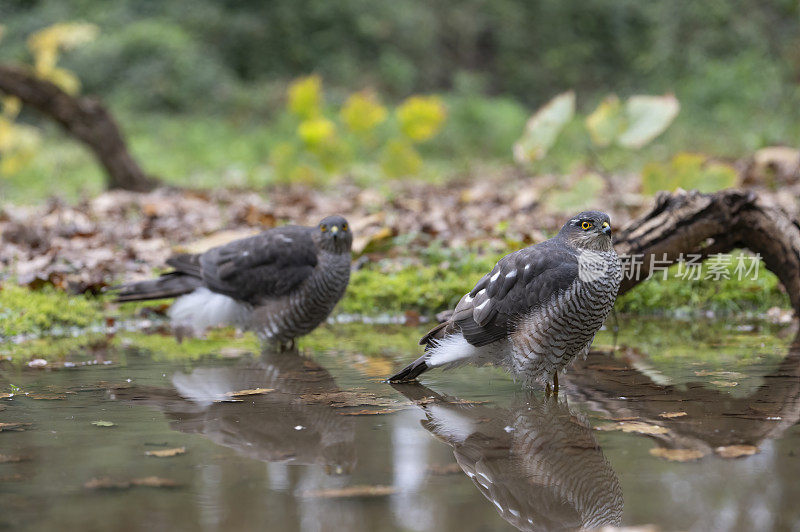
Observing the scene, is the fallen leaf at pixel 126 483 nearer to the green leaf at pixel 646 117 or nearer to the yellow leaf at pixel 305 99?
the green leaf at pixel 646 117

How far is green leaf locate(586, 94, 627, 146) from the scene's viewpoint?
6652 millimetres

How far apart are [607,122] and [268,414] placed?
448cm

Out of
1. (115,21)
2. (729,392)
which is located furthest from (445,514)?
(115,21)

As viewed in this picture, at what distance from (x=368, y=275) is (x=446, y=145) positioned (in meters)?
13.1

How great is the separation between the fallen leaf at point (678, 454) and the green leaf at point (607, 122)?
446 cm

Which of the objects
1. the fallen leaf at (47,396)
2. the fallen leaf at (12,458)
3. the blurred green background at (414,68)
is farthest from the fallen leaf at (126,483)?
the blurred green background at (414,68)

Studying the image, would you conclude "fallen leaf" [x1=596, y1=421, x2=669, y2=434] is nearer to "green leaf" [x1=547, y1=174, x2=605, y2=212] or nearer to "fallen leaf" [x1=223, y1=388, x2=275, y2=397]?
"fallen leaf" [x1=223, y1=388, x2=275, y2=397]

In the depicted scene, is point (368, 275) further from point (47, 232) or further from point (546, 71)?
point (546, 71)

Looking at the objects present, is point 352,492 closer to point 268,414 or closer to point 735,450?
point 268,414

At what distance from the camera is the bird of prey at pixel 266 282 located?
4668mm

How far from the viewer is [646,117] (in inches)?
258

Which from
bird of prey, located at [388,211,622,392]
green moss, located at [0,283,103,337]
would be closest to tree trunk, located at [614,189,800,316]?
bird of prey, located at [388,211,622,392]

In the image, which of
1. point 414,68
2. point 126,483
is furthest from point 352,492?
point 414,68

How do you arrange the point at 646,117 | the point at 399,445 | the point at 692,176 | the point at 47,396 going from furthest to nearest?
the point at 646,117 < the point at 692,176 < the point at 47,396 < the point at 399,445
